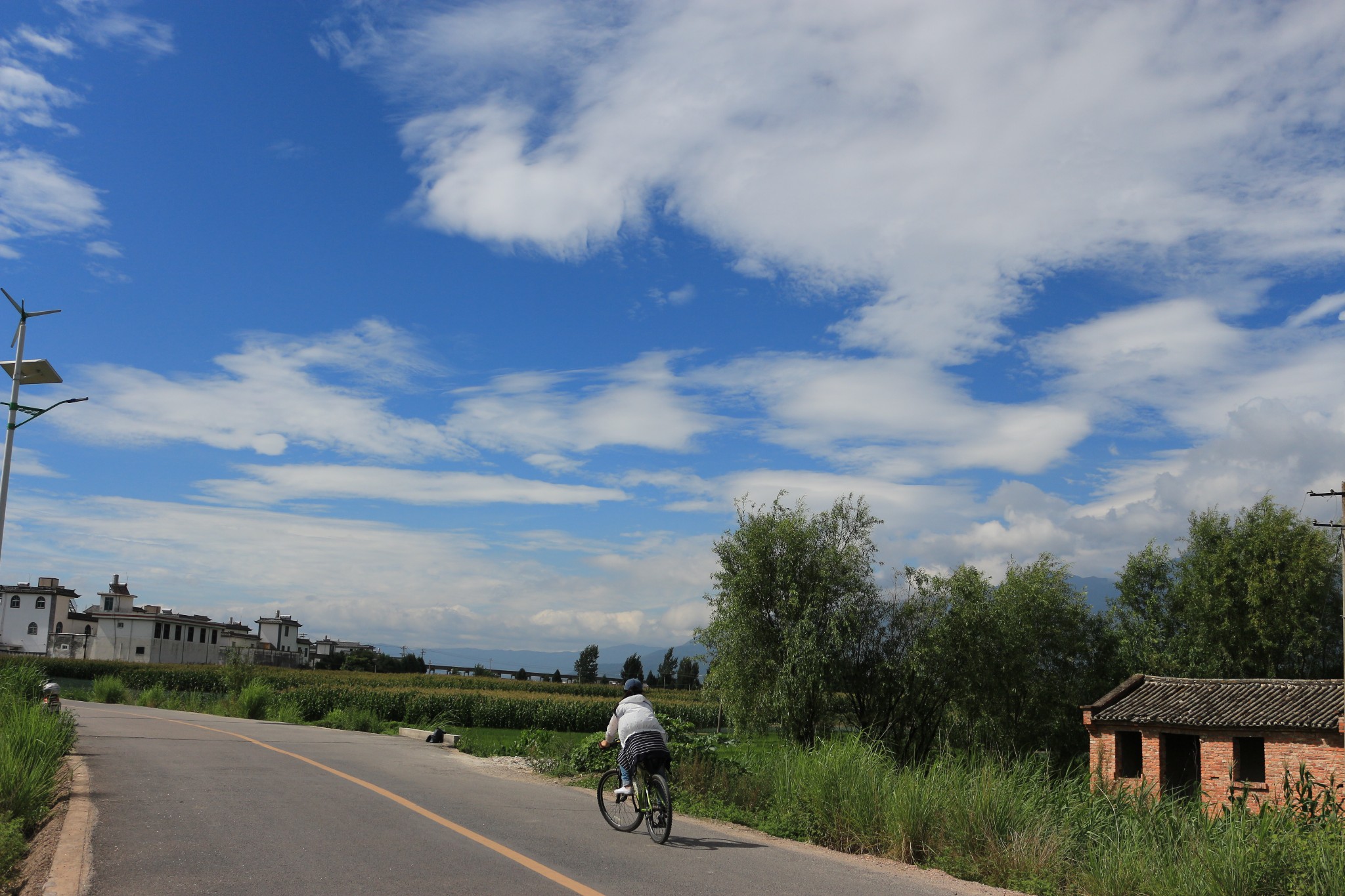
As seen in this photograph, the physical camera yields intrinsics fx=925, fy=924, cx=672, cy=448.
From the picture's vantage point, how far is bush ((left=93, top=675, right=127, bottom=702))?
38.3 meters

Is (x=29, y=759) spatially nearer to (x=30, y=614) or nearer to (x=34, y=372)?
(x=34, y=372)

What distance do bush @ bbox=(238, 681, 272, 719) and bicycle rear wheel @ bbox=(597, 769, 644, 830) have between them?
26800 mm

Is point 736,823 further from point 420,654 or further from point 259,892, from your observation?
point 420,654

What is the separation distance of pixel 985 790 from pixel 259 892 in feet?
21.9

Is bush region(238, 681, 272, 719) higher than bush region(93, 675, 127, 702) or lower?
higher

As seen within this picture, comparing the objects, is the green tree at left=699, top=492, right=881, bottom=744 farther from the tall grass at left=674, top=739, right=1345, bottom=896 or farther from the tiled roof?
the tall grass at left=674, top=739, right=1345, bottom=896

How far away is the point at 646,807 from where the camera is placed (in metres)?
9.44

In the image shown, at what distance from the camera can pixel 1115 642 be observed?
5019 centimetres

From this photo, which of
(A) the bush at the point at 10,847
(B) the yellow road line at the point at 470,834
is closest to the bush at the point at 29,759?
(A) the bush at the point at 10,847

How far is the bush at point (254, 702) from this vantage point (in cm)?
3306

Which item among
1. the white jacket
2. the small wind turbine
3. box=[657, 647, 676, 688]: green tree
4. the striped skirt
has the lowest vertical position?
box=[657, 647, 676, 688]: green tree

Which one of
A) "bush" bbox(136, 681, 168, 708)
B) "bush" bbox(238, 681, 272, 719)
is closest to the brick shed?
"bush" bbox(238, 681, 272, 719)

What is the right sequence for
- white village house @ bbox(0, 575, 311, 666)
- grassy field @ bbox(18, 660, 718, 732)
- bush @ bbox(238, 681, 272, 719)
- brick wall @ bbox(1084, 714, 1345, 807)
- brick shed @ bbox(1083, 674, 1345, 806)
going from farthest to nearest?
white village house @ bbox(0, 575, 311, 666), grassy field @ bbox(18, 660, 718, 732), bush @ bbox(238, 681, 272, 719), brick shed @ bbox(1083, 674, 1345, 806), brick wall @ bbox(1084, 714, 1345, 807)

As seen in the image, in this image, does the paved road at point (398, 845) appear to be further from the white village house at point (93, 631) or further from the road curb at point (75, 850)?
the white village house at point (93, 631)
